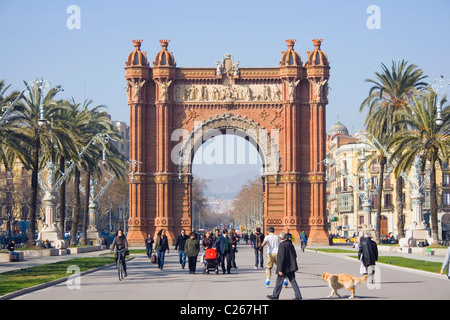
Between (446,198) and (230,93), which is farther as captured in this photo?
(446,198)

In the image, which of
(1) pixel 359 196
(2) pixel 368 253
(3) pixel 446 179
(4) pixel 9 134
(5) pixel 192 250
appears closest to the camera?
(2) pixel 368 253

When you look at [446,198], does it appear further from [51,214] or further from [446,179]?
[51,214]

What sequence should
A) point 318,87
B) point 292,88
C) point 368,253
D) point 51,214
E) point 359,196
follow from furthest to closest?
point 359,196 < point 318,87 < point 292,88 < point 51,214 < point 368,253

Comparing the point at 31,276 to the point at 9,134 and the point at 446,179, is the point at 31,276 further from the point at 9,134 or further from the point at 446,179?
the point at 446,179

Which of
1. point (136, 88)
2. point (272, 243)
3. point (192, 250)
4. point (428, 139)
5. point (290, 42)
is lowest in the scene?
point (192, 250)

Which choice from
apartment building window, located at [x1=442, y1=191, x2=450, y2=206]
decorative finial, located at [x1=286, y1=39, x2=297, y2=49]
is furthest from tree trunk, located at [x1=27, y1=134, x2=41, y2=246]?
apartment building window, located at [x1=442, y1=191, x2=450, y2=206]

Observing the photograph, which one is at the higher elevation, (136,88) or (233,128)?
(136,88)

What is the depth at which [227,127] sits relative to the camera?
221 ft

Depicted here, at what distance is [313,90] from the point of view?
66.9 metres

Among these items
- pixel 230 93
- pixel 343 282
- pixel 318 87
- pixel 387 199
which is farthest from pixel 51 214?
pixel 387 199
